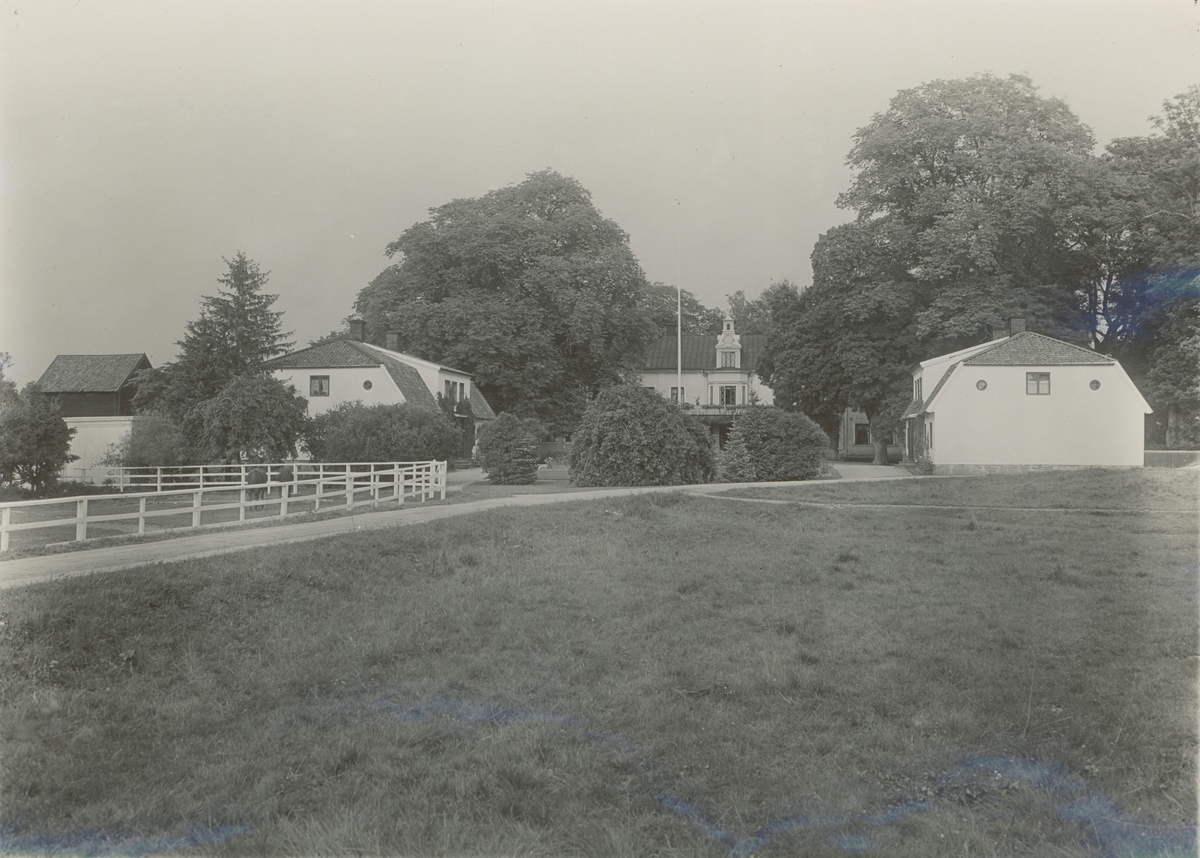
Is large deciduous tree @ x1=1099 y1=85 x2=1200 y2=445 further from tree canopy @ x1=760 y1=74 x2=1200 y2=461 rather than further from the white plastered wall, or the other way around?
the white plastered wall

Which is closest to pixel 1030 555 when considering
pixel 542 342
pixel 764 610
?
pixel 764 610

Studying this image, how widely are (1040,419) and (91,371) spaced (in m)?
38.6

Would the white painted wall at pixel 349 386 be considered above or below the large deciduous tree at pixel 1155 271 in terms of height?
below

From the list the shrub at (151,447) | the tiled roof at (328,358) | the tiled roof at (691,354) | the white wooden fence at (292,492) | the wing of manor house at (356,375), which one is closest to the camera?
the white wooden fence at (292,492)

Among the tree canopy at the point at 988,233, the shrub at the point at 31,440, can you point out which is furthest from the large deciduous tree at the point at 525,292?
the shrub at the point at 31,440

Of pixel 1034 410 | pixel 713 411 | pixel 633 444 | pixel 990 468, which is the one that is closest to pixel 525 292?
pixel 633 444

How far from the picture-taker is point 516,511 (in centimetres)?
1900

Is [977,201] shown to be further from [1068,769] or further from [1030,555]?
[1068,769]

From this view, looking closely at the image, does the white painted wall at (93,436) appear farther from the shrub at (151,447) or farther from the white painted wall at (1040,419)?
the white painted wall at (1040,419)

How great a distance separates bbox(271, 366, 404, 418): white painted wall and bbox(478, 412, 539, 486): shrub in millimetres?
10397

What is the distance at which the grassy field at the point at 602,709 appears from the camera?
4555 millimetres

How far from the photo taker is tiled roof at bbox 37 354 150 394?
3822cm

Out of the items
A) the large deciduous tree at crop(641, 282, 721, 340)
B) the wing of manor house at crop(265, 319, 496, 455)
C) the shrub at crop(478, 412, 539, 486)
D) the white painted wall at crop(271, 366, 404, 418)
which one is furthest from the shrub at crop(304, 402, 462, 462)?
the large deciduous tree at crop(641, 282, 721, 340)

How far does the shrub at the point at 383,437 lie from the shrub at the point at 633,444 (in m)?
5.93
